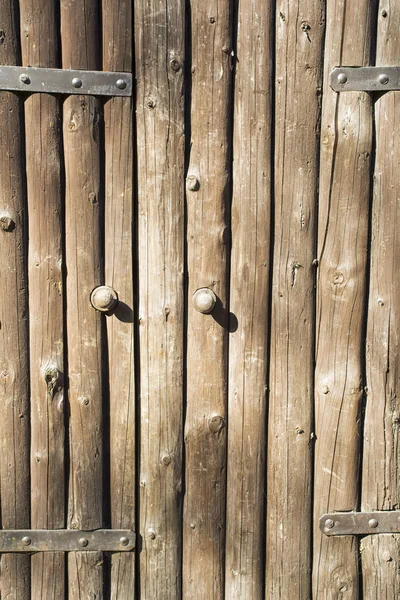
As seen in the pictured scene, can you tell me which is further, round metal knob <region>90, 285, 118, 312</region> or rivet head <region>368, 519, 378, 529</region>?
rivet head <region>368, 519, 378, 529</region>

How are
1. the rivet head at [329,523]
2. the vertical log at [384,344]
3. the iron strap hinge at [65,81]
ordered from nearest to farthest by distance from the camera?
the iron strap hinge at [65,81]
the vertical log at [384,344]
the rivet head at [329,523]

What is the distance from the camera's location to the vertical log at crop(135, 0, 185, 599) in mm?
2434

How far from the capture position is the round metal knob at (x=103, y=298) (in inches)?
96.2

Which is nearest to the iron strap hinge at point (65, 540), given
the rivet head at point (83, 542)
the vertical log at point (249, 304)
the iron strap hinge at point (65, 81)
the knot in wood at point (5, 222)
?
the rivet head at point (83, 542)

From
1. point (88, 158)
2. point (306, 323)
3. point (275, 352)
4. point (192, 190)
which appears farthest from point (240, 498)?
point (88, 158)

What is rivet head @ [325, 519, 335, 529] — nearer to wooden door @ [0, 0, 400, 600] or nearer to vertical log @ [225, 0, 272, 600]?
wooden door @ [0, 0, 400, 600]

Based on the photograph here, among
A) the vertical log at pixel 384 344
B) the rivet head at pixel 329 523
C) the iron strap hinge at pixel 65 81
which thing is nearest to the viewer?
the iron strap hinge at pixel 65 81

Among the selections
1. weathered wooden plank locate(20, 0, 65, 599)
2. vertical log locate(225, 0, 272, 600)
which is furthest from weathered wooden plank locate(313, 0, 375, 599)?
weathered wooden plank locate(20, 0, 65, 599)

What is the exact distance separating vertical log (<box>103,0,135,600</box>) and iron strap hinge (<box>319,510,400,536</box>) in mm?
865

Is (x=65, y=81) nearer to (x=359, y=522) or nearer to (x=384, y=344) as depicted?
(x=384, y=344)

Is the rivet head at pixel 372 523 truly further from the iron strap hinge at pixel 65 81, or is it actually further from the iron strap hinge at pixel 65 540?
the iron strap hinge at pixel 65 81

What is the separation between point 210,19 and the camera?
242cm

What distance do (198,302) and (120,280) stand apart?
345 mm

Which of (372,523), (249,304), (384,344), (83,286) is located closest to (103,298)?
(83,286)
